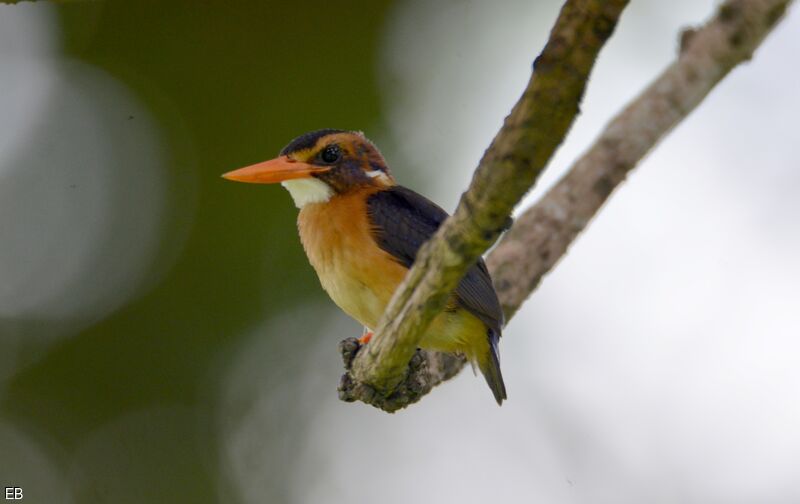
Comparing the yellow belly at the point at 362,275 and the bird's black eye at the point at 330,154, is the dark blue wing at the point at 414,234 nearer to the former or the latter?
the yellow belly at the point at 362,275

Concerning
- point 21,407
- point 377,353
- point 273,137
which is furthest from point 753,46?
point 21,407

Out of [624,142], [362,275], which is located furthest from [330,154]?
[624,142]

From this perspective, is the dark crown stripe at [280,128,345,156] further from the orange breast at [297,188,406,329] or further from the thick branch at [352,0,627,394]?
the thick branch at [352,0,627,394]

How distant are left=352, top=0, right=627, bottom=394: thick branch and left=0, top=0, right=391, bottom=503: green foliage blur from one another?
10.5ft

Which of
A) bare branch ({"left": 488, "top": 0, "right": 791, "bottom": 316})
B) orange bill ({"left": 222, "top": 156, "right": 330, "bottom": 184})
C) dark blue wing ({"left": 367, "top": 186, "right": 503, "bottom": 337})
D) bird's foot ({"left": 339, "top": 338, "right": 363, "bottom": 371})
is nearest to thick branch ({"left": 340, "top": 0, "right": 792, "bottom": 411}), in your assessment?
bare branch ({"left": 488, "top": 0, "right": 791, "bottom": 316})

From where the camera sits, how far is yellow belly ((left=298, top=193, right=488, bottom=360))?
4.06 metres

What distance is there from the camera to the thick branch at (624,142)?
177 inches

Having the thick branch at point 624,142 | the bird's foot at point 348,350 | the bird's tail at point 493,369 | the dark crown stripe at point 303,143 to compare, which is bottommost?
the bird's tail at point 493,369

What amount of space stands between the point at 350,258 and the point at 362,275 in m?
0.10

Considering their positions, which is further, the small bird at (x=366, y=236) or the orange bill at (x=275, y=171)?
the orange bill at (x=275, y=171)

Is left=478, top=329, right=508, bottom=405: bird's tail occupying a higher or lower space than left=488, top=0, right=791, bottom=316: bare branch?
lower

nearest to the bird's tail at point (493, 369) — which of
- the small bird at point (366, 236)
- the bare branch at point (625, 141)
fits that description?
the small bird at point (366, 236)

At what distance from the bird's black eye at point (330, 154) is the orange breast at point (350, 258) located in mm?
192

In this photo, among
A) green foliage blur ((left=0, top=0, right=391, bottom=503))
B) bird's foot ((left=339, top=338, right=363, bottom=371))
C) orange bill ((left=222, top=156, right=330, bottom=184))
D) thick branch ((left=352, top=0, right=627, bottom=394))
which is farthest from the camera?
green foliage blur ((left=0, top=0, right=391, bottom=503))
